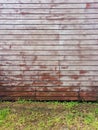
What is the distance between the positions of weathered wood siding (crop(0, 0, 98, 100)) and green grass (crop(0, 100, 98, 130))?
206mm

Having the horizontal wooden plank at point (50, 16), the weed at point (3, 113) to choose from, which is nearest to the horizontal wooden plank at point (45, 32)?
the horizontal wooden plank at point (50, 16)

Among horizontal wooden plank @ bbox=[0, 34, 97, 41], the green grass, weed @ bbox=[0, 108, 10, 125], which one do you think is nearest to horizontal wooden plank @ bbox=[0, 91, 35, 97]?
the green grass

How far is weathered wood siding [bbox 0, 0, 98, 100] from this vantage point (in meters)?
6.66

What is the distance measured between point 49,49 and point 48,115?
4.27 ft

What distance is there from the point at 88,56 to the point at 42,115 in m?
1.47

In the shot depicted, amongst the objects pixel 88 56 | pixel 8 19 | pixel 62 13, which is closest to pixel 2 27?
pixel 8 19

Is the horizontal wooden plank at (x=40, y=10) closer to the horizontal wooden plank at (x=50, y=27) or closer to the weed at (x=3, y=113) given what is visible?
the horizontal wooden plank at (x=50, y=27)

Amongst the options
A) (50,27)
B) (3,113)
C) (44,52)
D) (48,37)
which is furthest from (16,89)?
(50,27)

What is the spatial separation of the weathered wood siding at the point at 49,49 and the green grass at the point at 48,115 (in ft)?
0.68

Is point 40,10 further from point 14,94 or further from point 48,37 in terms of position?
point 14,94

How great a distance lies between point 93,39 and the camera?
263 inches

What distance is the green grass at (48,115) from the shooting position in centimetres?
588

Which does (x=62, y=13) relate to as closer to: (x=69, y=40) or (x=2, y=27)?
(x=69, y=40)

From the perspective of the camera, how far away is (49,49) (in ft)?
22.2
